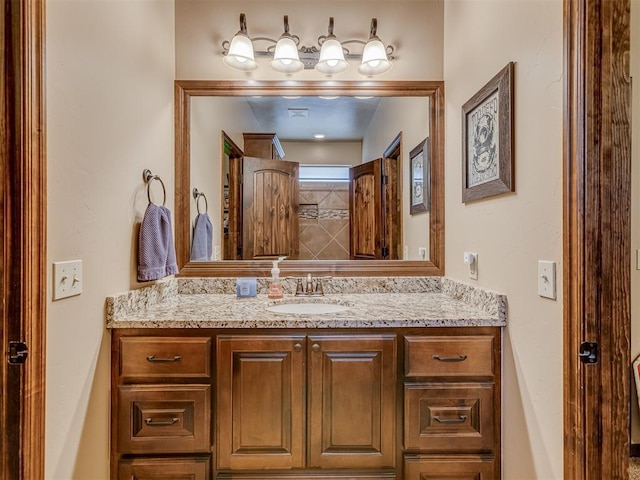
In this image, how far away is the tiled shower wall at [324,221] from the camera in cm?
205

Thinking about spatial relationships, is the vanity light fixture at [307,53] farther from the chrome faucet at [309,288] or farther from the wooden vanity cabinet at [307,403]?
the wooden vanity cabinet at [307,403]

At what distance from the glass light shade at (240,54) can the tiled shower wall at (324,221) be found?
2.30 feet

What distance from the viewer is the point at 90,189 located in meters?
1.27

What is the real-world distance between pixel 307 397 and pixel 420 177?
131 centimetres

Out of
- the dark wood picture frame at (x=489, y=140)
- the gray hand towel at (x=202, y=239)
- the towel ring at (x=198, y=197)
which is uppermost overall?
the dark wood picture frame at (x=489, y=140)

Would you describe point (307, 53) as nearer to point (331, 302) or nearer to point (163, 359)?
point (331, 302)

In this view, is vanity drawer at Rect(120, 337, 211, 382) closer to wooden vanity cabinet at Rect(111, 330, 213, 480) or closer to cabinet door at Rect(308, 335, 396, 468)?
wooden vanity cabinet at Rect(111, 330, 213, 480)

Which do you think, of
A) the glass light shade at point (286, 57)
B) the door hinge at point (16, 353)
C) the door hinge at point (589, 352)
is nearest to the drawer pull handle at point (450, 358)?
the door hinge at point (589, 352)

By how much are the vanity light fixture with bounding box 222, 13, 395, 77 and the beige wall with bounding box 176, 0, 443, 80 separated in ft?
0.13

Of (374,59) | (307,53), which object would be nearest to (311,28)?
(307,53)

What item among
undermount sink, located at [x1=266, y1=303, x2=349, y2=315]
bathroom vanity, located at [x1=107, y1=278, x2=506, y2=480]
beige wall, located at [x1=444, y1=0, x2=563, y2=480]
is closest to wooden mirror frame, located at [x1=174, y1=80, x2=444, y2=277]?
undermount sink, located at [x1=266, y1=303, x2=349, y2=315]

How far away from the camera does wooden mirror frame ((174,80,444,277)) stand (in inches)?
79.4

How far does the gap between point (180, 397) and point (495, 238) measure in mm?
1367

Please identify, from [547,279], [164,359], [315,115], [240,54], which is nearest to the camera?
[547,279]
